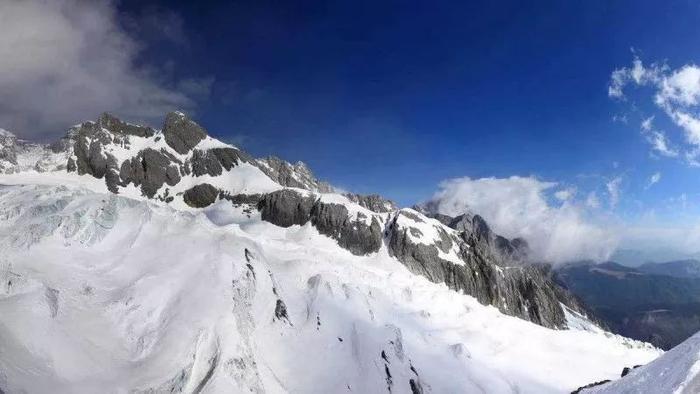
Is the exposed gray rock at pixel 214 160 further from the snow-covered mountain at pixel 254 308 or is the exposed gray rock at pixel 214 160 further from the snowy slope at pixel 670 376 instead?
the snowy slope at pixel 670 376

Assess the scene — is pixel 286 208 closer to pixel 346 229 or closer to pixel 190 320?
pixel 346 229

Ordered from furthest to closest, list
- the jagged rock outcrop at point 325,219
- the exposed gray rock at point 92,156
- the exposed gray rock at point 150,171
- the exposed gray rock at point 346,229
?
the exposed gray rock at point 150,171
the exposed gray rock at point 92,156
the jagged rock outcrop at point 325,219
the exposed gray rock at point 346,229

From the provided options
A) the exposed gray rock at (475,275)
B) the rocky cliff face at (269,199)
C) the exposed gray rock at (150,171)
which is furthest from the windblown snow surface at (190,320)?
the exposed gray rock at (150,171)

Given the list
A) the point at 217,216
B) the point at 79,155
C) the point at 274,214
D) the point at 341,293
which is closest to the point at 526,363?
the point at 341,293

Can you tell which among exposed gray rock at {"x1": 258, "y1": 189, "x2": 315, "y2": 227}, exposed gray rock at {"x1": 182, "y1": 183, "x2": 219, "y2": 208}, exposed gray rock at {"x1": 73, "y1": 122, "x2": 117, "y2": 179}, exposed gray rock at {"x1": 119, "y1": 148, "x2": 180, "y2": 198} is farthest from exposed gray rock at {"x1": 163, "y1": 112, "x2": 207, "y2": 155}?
exposed gray rock at {"x1": 258, "y1": 189, "x2": 315, "y2": 227}

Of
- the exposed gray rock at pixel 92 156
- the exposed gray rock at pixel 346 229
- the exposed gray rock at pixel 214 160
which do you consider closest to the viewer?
the exposed gray rock at pixel 346 229

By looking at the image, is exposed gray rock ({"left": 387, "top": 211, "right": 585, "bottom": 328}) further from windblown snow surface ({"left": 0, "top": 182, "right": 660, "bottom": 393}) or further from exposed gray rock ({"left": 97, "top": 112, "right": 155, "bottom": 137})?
exposed gray rock ({"left": 97, "top": 112, "right": 155, "bottom": 137})
